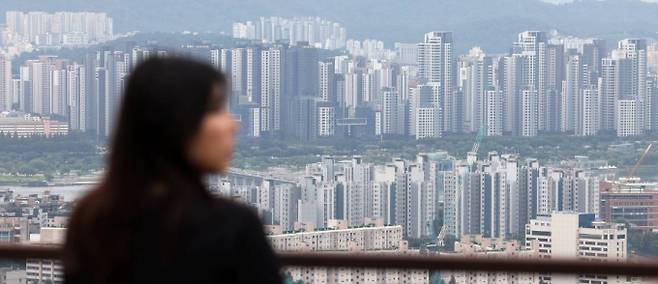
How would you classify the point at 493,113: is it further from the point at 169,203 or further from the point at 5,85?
the point at 169,203

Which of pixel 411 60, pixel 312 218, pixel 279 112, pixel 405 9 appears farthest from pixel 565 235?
pixel 405 9

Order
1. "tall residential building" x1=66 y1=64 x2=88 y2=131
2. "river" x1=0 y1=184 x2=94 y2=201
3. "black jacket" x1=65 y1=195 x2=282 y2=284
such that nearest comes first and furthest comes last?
1. "black jacket" x1=65 y1=195 x2=282 y2=284
2. "river" x1=0 y1=184 x2=94 y2=201
3. "tall residential building" x1=66 y1=64 x2=88 y2=131

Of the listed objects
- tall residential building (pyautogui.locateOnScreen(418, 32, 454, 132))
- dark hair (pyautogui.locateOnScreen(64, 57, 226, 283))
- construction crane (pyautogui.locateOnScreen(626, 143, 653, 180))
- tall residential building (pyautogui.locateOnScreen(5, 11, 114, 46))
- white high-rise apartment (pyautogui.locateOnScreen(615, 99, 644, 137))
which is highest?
tall residential building (pyautogui.locateOnScreen(5, 11, 114, 46))

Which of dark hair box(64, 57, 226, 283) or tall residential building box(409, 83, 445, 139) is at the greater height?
tall residential building box(409, 83, 445, 139)

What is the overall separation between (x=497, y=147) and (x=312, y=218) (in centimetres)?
987

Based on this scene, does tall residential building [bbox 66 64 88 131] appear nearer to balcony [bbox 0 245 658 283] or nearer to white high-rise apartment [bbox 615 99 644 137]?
white high-rise apartment [bbox 615 99 644 137]

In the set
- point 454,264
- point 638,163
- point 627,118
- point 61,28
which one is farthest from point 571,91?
point 454,264

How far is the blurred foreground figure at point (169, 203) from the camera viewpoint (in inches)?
34.3

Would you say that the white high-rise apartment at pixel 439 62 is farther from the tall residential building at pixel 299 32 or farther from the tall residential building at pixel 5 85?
the tall residential building at pixel 5 85

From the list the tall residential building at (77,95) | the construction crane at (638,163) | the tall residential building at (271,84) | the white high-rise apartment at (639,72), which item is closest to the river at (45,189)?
the tall residential building at (77,95)

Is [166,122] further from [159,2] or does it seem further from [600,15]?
[600,15]

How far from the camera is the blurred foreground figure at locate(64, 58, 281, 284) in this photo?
0.87 meters

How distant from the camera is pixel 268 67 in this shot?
152 feet

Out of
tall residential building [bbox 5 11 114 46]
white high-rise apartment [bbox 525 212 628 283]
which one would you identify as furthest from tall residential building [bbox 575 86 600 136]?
tall residential building [bbox 5 11 114 46]
